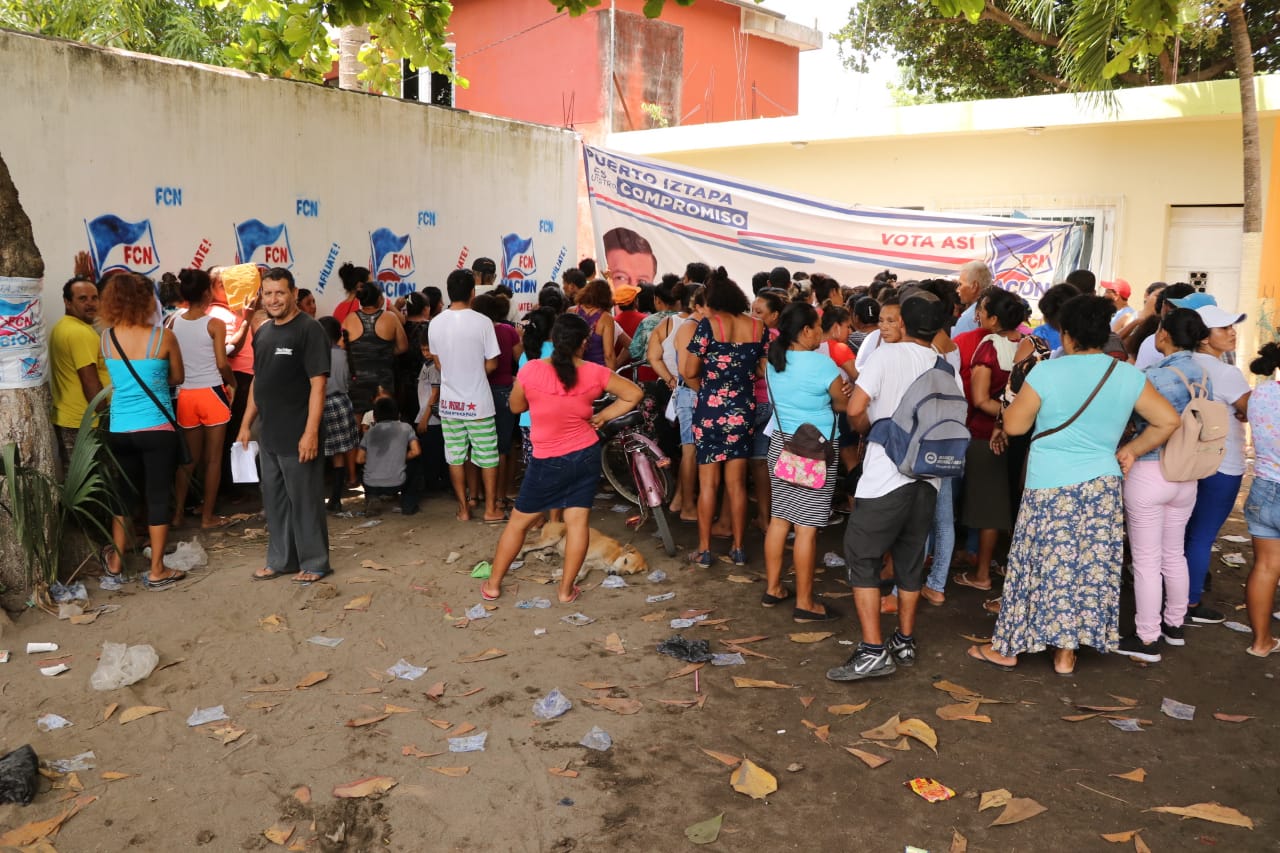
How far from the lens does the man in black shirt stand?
5473 mm

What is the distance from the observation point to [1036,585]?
4.56 meters

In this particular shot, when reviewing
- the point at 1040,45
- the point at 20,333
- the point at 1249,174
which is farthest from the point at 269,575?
the point at 1040,45

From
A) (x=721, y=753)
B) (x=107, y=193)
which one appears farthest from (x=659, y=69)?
(x=721, y=753)

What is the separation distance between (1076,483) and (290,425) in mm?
4114

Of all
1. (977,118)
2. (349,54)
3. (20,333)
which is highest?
(349,54)

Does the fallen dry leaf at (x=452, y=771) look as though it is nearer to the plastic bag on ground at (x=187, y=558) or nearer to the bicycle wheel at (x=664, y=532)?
the bicycle wheel at (x=664, y=532)

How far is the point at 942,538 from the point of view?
5492 millimetres

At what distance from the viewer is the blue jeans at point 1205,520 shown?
16.4 feet

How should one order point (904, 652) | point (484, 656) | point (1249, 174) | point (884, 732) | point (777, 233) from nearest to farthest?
point (884, 732) → point (904, 652) → point (484, 656) → point (777, 233) → point (1249, 174)

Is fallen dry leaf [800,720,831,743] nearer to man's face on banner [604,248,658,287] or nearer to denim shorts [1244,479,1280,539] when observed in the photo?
denim shorts [1244,479,1280,539]

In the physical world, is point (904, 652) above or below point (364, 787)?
above

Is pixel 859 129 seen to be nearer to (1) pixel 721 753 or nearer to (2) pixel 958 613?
(2) pixel 958 613

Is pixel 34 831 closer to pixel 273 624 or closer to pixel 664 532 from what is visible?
pixel 273 624

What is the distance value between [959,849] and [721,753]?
98 centimetres
